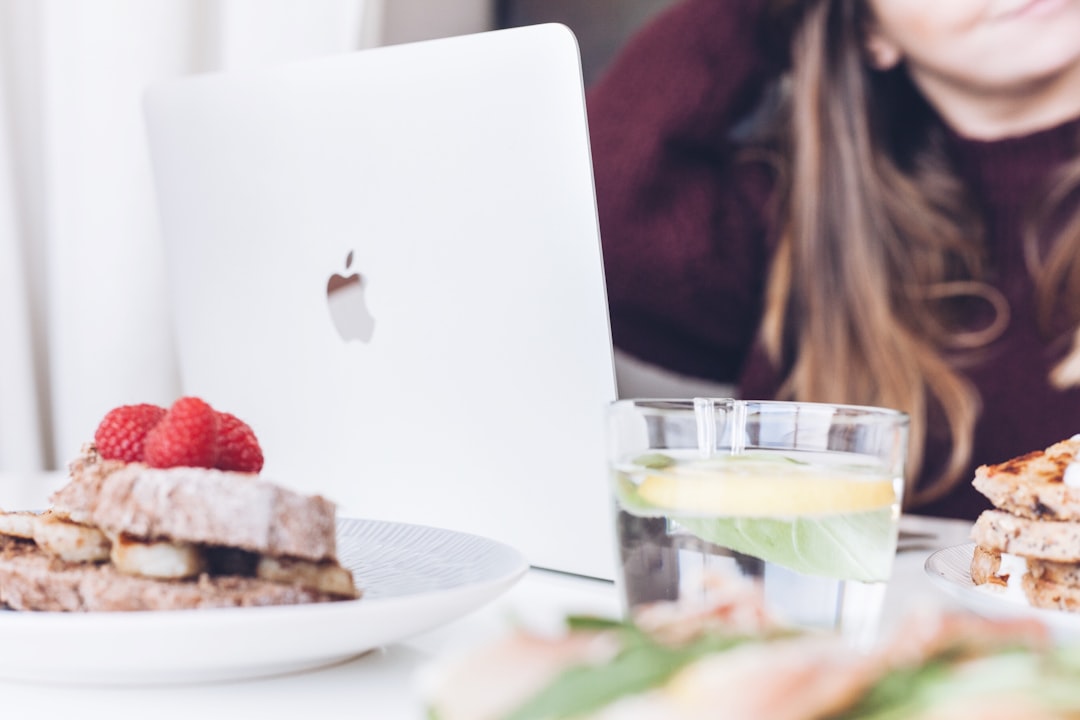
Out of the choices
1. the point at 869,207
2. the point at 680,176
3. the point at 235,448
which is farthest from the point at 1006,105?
the point at 235,448

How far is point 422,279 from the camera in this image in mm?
828

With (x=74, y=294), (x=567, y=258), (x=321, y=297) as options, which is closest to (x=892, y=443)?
(x=567, y=258)

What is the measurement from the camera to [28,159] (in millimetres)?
1729

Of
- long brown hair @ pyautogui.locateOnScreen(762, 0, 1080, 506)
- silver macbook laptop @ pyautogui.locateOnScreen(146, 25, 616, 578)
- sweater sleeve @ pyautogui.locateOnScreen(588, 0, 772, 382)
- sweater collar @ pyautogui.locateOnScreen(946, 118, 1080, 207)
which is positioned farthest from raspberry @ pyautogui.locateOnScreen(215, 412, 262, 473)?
sweater collar @ pyautogui.locateOnScreen(946, 118, 1080, 207)

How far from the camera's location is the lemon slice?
1.80 ft

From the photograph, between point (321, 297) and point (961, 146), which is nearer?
point (321, 297)

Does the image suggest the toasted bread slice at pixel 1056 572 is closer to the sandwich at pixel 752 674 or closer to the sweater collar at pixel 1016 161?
the sandwich at pixel 752 674

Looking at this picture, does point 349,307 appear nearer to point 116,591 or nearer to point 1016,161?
point 116,591

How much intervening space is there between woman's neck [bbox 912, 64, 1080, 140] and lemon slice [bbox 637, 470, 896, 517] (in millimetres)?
1671

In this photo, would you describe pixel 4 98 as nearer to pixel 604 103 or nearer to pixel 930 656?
pixel 604 103

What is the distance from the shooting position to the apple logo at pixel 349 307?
89cm

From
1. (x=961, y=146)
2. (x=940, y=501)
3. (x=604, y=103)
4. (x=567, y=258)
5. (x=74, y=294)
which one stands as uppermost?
(x=604, y=103)

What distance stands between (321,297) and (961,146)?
152 centimetres

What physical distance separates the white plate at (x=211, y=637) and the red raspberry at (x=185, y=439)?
13 cm
